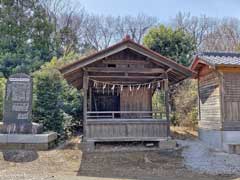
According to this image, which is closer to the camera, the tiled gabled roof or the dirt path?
the dirt path

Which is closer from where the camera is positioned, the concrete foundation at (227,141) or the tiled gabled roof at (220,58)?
the concrete foundation at (227,141)

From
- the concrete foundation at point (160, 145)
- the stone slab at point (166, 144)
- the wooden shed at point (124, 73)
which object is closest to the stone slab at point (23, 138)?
the concrete foundation at point (160, 145)

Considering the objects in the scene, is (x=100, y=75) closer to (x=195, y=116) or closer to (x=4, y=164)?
(x=4, y=164)

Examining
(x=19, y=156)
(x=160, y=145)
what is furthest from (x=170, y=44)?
(x=19, y=156)

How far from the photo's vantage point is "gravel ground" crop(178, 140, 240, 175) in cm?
873

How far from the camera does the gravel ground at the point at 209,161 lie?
8.73 meters

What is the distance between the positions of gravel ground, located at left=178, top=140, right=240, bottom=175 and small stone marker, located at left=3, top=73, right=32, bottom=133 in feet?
21.0

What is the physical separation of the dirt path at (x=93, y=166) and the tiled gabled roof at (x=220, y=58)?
13.1 feet

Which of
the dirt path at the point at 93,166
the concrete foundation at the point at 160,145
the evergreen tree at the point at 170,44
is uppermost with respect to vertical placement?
the evergreen tree at the point at 170,44

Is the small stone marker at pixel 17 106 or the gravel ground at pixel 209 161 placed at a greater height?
the small stone marker at pixel 17 106

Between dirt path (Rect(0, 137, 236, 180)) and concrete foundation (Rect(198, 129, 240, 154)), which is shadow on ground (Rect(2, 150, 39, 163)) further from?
concrete foundation (Rect(198, 129, 240, 154))

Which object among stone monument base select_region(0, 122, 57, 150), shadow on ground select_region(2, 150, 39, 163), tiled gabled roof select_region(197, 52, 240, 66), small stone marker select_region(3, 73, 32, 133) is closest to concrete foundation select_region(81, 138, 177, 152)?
stone monument base select_region(0, 122, 57, 150)

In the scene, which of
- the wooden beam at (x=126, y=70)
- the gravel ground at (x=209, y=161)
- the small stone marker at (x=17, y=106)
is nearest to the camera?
the gravel ground at (x=209, y=161)

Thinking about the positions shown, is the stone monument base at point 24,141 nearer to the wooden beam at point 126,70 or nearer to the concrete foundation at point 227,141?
the wooden beam at point 126,70
